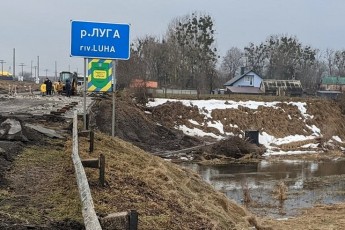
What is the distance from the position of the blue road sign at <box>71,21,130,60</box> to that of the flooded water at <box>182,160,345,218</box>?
6217 millimetres

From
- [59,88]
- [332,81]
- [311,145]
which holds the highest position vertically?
[332,81]

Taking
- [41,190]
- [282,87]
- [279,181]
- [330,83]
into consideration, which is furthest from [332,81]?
[41,190]

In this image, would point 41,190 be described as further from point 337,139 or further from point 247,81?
point 247,81

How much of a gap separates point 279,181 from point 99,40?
12.4 metres

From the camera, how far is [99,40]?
39.6 ft

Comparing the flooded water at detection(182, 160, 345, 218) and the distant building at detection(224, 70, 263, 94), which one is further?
the distant building at detection(224, 70, 263, 94)

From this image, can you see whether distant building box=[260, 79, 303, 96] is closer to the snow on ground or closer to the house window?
the house window

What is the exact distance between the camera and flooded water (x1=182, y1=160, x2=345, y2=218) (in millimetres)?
15680

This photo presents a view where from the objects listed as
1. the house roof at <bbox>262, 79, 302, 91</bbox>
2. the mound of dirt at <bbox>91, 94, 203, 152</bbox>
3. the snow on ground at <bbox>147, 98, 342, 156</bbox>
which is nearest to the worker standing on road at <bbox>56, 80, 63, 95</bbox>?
the snow on ground at <bbox>147, 98, 342, 156</bbox>

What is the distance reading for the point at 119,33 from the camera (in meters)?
12.3

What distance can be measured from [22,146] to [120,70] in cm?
4003

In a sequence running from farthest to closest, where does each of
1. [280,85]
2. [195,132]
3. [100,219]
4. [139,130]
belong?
1. [280,85]
2. [195,132]
3. [139,130]
4. [100,219]

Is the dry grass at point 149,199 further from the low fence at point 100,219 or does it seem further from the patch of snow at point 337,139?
the patch of snow at point 337,139

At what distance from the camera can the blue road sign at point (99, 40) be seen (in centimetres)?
1188
